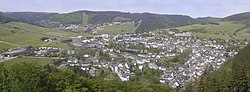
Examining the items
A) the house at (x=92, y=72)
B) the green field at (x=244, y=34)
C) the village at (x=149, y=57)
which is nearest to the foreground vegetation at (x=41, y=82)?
the village at (x=149, y=57)

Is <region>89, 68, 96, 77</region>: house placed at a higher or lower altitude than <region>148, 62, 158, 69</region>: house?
higher

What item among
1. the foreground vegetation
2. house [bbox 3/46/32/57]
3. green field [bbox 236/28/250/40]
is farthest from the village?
the foreground vegetation

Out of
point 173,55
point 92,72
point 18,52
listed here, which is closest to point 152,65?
point 92,72

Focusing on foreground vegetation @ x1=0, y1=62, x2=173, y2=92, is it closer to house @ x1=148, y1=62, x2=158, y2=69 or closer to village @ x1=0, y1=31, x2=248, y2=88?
village @ x1=0, y1=31, x2=248, y2=88

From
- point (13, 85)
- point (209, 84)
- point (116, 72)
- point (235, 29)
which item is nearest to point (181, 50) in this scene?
point (116, 72)

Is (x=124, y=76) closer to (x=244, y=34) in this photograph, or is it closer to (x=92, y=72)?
(x=92, y=72)

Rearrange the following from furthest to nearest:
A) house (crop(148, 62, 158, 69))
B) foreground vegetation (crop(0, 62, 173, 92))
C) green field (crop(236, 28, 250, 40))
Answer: green field (crop(236, 28, 250, 40)) → house (crop(148, 62, 158, 69)) → foreground vegetation (crop(0, 62, 173, 92))

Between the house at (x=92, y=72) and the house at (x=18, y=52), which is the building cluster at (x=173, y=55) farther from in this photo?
the house at (x=18, y=52)

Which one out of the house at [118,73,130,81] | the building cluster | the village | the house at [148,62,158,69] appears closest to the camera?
the house at [118,73,130,81]

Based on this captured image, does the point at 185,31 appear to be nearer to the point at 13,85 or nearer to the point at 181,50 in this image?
the point at 181,50
